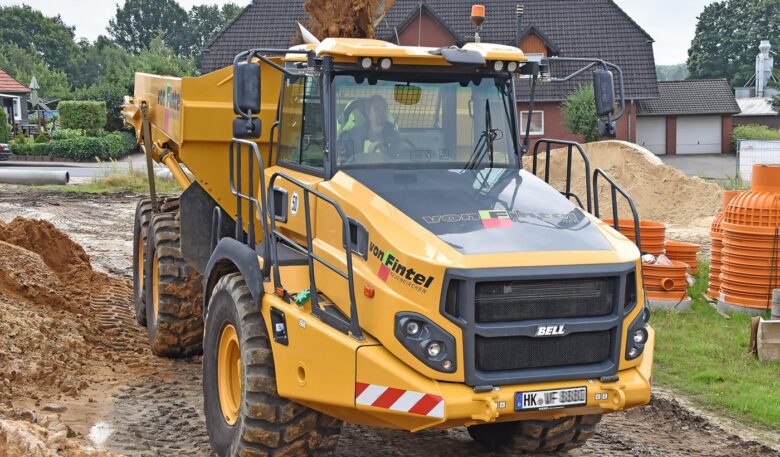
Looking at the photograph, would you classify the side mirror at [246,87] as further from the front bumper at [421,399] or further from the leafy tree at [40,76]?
the leafy tree at [40,76]

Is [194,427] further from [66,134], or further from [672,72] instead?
[672,72]

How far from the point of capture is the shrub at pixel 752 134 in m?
45.2

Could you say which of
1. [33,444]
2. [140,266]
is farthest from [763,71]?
[33,444]

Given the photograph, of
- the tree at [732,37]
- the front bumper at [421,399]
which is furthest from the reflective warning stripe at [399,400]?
the tree at [732,37]

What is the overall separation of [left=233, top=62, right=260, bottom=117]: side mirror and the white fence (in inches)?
1007

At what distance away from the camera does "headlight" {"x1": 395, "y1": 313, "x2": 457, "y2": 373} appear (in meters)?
5.35

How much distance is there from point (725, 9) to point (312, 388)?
80.1 meters

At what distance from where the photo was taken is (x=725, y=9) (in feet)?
259

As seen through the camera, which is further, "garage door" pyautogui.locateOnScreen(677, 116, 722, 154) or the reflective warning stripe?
"garage door" pyautogui.locateOnScreen(677, 116, 722, 154)

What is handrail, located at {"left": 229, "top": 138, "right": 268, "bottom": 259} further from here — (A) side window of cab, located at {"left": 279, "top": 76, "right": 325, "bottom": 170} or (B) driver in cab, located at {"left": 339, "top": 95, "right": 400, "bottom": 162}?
(B) driver in cab, located at {"left": 339, "top": 95, "right": 400, "bottom": 162}

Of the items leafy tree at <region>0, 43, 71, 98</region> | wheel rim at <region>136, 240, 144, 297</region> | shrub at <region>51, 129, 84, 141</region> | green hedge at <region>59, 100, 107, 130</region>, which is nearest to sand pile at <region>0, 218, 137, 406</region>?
wheel rim at <region>136, 240, 144, 297</region>

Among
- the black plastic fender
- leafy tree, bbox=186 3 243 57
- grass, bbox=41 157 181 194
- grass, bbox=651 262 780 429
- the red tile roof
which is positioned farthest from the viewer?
leafy tree, bbox=186 3 243 57

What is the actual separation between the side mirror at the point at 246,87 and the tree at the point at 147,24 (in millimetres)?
110865

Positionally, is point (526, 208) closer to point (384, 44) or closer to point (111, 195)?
point (384, 44)
